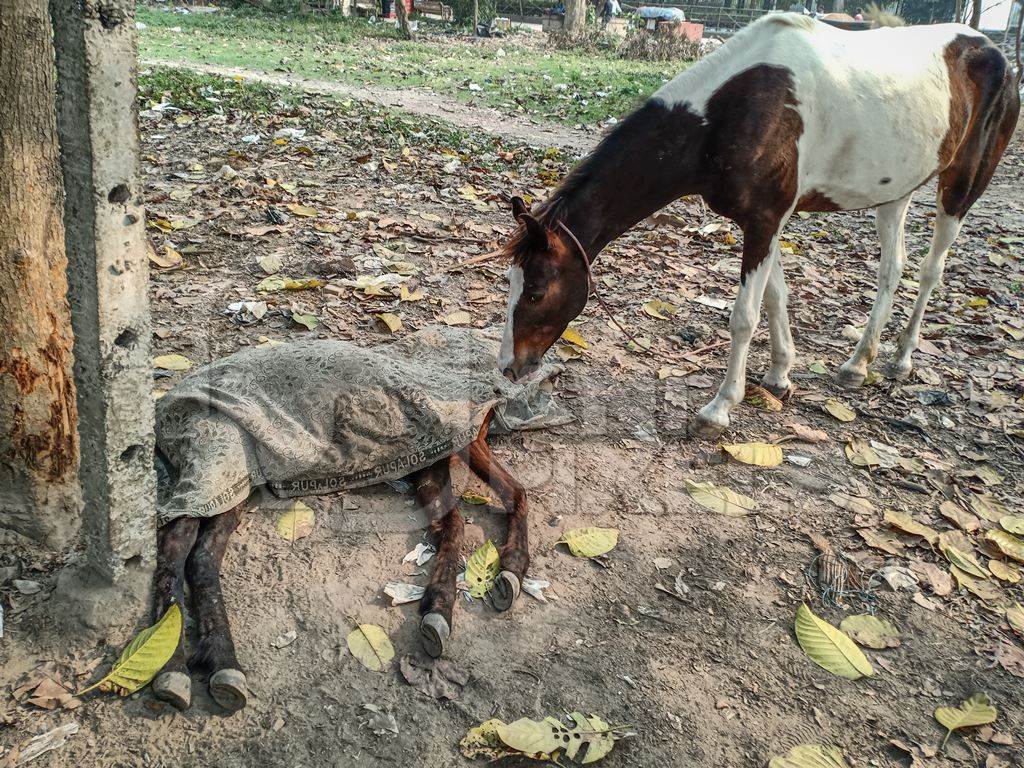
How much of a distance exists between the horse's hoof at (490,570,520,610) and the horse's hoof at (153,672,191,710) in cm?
101

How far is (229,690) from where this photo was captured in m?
2.16

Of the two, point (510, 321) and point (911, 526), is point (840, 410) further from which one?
point (510, 321)

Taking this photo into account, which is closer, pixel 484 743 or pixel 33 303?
pixel 484 743

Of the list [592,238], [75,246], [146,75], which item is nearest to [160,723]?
[75,246]

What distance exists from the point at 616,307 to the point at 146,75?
27.3 feet

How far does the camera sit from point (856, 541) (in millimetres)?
3166

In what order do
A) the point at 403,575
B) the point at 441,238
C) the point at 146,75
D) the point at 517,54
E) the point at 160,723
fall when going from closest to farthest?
1. the point at 160,723
2. the point at 403,575
3. the point at 441,238
4. the point at 146,75
5. the point at 517,54

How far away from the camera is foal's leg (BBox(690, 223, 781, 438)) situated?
3.66 metres

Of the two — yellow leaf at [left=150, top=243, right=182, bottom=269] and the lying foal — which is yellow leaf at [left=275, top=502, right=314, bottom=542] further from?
yellow leaf at [left=150, top=243, right=182, bottom=269]

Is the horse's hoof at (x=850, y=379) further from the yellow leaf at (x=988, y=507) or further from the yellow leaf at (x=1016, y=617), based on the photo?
the yellow leaf at (x=1016, y=617)

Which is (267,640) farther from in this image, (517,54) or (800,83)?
(517,54)

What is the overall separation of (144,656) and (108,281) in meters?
1.10

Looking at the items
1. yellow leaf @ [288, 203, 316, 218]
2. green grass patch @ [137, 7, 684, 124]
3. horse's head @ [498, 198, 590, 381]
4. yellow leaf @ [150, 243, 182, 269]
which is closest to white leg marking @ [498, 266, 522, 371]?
horse's head @ [498, 198, 590, 381]

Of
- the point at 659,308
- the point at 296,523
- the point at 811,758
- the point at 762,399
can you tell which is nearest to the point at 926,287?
the point at 762,399
